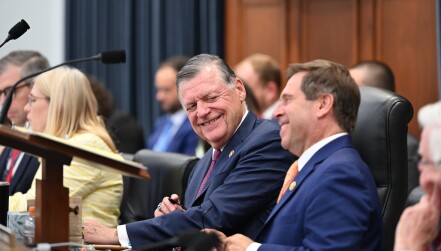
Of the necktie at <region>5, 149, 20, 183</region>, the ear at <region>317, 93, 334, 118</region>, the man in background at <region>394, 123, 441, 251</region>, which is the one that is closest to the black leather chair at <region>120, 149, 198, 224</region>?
the necktie at <region>5, 149, 20, 183</region>

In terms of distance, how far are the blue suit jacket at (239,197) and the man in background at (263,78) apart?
2771 millimetres

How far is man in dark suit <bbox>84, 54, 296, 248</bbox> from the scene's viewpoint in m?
3.06

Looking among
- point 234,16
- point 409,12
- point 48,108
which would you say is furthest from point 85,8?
point 48,108

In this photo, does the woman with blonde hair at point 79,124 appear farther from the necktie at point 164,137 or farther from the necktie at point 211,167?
the necktie at point 164,137

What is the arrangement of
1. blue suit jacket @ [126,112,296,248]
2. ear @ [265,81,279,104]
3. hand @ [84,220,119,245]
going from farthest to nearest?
ear @ [265,81,279,104] < hand @ [84,220,119,245] < blue suit jacket @ [126,112,296,248]

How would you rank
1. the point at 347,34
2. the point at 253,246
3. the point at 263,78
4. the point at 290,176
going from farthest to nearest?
1. the point at 347,34
2. the point at 263,78
3. the point at 290,176
4. the point at 253,246

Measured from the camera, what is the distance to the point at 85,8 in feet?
24.9

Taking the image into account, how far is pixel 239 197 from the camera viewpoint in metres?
3.04

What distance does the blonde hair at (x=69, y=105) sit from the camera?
12.8 feet

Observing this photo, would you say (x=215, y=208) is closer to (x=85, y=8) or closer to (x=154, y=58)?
(x=154, y=58)

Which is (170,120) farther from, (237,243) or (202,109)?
(237,243)

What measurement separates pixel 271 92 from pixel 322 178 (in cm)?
360

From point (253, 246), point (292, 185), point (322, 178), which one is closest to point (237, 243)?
point (253, 246)

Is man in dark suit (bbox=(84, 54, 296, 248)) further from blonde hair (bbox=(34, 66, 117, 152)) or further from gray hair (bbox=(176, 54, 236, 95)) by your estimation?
blonde hair (bbox=(34, 66, 117, 152))
